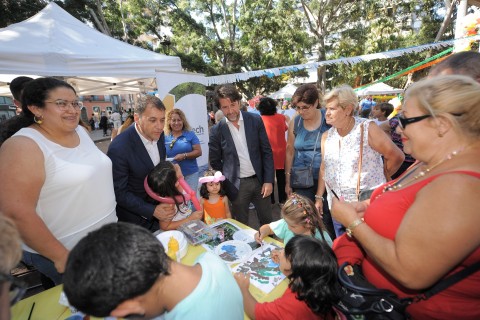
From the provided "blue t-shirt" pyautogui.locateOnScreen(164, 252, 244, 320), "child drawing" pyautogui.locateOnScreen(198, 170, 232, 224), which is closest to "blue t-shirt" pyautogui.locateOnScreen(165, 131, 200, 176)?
"child drawing" pyautogui.locateOnScreen(198, 170, 232, 224)

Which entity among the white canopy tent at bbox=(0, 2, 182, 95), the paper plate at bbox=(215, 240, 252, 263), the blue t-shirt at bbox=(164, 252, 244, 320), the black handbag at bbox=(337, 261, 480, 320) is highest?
the white canopy tent at bbox=(0, 2, 182, 95)

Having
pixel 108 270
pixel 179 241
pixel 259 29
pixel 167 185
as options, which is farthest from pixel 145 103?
pixel 259 29

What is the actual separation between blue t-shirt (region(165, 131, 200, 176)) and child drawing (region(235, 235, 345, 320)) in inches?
→ 103

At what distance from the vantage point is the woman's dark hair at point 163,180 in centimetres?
205

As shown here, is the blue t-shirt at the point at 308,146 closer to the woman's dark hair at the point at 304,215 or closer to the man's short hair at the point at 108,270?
the woman's dark hair at the point at 304,215

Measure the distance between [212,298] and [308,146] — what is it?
2.13 meters

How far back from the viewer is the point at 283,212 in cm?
195

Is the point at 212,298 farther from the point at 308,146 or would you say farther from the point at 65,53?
the point at 65,53

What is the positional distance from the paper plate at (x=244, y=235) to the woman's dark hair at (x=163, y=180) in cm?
60

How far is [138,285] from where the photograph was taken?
2.43 feet

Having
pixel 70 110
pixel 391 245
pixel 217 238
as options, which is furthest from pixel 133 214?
pixel 391 245

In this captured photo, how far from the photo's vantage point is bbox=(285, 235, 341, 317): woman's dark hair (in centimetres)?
121

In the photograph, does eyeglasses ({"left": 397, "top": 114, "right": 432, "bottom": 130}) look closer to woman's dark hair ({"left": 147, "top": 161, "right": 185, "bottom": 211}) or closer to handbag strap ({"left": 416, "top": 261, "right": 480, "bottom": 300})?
handbag strap ({"left": 416, "top": 261, "right": 480, "bottom": 300})

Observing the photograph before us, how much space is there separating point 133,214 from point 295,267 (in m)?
1.54
